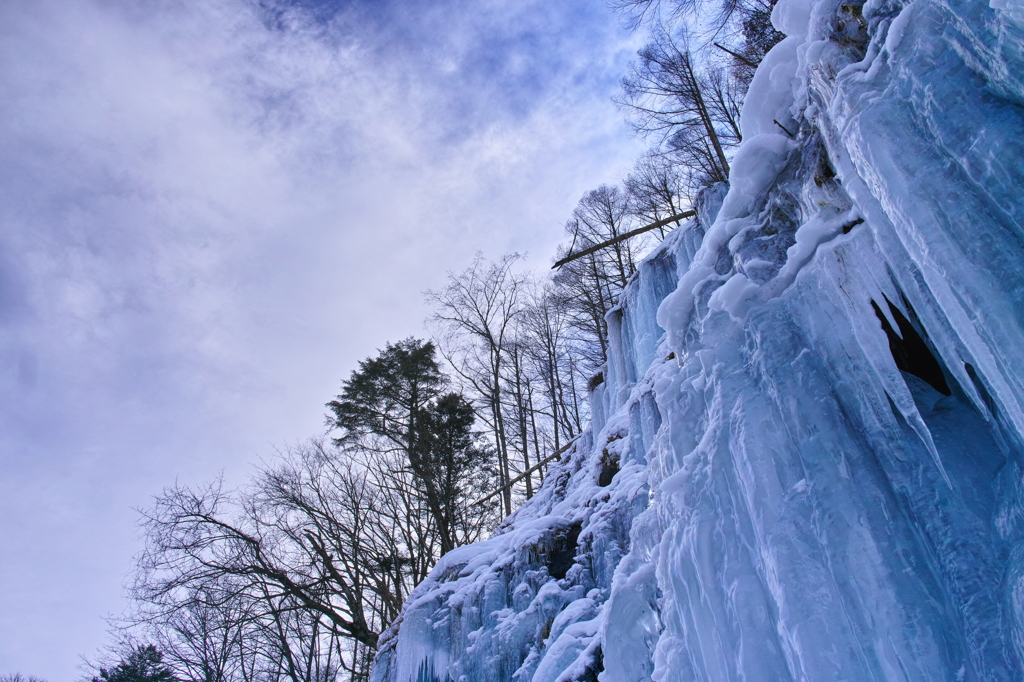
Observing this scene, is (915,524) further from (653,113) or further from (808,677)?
(653,113)

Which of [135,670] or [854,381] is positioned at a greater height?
[135,670]

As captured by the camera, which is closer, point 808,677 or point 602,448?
point 808,677

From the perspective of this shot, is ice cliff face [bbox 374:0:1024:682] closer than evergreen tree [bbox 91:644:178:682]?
Yes

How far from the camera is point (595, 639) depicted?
400 centimetres

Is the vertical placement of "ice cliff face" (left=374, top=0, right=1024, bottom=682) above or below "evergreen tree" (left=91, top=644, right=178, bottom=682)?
below

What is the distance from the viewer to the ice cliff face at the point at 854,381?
1.50m

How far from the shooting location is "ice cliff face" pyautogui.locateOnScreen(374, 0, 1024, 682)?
1497mm

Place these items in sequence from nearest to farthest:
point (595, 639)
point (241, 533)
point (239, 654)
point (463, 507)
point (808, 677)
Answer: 1. point (808, 677)
2. point (595, 639)
3. point (241, 533)
4. point (239, 654)
5. point (463, 507)

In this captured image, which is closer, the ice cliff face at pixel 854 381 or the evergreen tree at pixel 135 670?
the ice cliff face at pixel 854 381

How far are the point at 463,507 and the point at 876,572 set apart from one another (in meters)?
11.3

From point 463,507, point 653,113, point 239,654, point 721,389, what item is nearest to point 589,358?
point 463,507

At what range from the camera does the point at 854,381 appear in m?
1.95

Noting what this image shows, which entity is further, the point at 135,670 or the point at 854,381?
the point at 135,670

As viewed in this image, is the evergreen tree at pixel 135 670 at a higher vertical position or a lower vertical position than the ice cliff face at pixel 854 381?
higher
